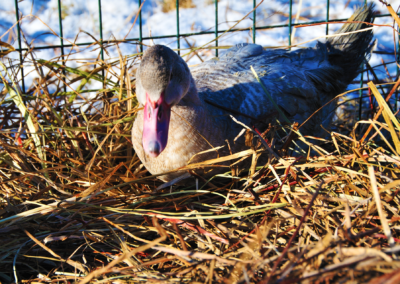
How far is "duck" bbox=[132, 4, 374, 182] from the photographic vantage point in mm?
1451

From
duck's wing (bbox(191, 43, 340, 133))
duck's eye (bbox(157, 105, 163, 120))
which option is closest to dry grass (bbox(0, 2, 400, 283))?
duck's eye (bbox(157, 105, 163, 120))

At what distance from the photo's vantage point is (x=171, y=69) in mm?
1484

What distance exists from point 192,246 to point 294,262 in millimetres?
596

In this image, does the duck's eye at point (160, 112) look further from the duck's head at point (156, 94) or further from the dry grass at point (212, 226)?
the dry grass at point (212, 226)

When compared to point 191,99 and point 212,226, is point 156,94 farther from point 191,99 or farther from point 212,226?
point 212,226

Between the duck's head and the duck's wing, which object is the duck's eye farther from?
the duck's wing

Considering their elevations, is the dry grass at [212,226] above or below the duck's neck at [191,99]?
below

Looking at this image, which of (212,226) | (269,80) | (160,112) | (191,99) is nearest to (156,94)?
(160,112)

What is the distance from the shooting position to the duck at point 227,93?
1.45 m

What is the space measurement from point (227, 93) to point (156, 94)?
0.71 metres

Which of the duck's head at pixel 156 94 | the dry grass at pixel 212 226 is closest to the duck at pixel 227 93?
the duck's head at pixel 156 94

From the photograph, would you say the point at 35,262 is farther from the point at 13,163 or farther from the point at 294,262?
the point at 294,262

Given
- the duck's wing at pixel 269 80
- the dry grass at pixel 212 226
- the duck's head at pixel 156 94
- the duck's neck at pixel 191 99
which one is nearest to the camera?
the dry grass at pixel 212 226

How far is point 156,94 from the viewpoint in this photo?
1.43 meters
